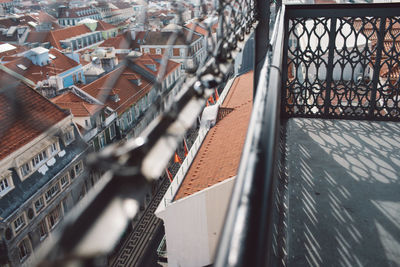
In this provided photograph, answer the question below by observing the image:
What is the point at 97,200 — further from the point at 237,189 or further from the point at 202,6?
the point at 202,6

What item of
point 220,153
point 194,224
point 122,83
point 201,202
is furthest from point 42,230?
point 122,83

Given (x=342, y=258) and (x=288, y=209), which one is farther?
(x=288, y=209)

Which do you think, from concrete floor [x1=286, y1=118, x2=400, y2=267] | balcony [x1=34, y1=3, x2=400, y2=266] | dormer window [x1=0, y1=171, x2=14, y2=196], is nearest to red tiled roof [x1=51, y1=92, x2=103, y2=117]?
balcony [x1=34, y1=3, x2=400, y2=266]

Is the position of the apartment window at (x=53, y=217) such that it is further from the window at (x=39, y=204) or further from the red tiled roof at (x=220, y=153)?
the red tiled roof at (x=220, y=153)

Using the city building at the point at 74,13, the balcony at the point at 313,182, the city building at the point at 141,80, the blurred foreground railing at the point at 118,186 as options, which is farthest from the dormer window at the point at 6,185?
the blurred foreground railing at the point at 118,186

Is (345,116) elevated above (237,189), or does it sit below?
below

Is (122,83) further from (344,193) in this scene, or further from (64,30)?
(64,30)

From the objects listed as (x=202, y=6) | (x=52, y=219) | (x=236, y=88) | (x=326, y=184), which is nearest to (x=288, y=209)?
(x=326, y=184)
